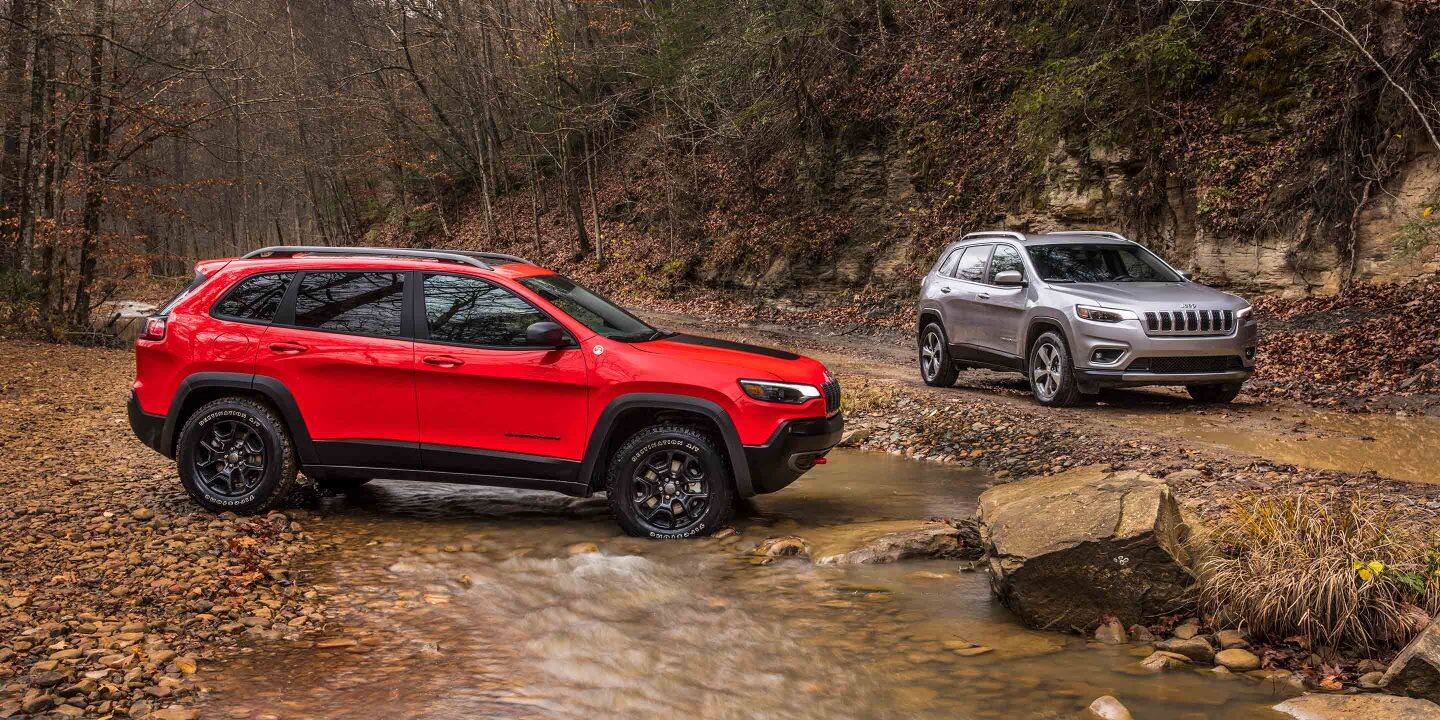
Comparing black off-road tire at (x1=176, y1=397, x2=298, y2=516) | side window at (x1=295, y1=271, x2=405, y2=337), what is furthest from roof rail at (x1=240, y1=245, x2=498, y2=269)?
black off-road tire at (x1=176, y1=397, x2=298, y2=516)

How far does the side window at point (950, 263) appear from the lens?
1309 cm

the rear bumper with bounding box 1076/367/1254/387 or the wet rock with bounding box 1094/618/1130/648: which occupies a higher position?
the rear bumper with bounding box 1076/367/1254/387

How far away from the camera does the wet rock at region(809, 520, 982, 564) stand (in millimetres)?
6398

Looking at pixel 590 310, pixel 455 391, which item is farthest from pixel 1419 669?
pixel 455 391

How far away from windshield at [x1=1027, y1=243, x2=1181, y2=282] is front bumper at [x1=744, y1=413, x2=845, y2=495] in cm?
576

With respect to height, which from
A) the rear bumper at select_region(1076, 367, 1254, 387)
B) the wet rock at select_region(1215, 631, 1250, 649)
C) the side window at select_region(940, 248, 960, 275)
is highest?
the side window at select_region(940, 248, 960, 275)

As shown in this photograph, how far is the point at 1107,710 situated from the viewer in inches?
168

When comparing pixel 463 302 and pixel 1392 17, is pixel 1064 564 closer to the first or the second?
pixel 463 302

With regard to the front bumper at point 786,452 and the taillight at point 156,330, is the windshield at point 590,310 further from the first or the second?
the taillight at point 156,330

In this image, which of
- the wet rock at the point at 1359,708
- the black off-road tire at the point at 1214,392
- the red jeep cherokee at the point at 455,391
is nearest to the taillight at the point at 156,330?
the red jeep cherokee at the point at 455,391

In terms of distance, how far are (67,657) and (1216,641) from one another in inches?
210

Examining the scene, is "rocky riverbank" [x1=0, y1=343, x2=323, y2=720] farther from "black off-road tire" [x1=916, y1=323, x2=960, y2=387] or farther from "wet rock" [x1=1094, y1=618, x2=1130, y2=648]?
"black off-road tire" [x1=916, y1=323, x2=960, y2=387]

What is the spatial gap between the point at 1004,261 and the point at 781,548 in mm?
6726

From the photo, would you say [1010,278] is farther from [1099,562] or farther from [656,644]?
[656,644]
